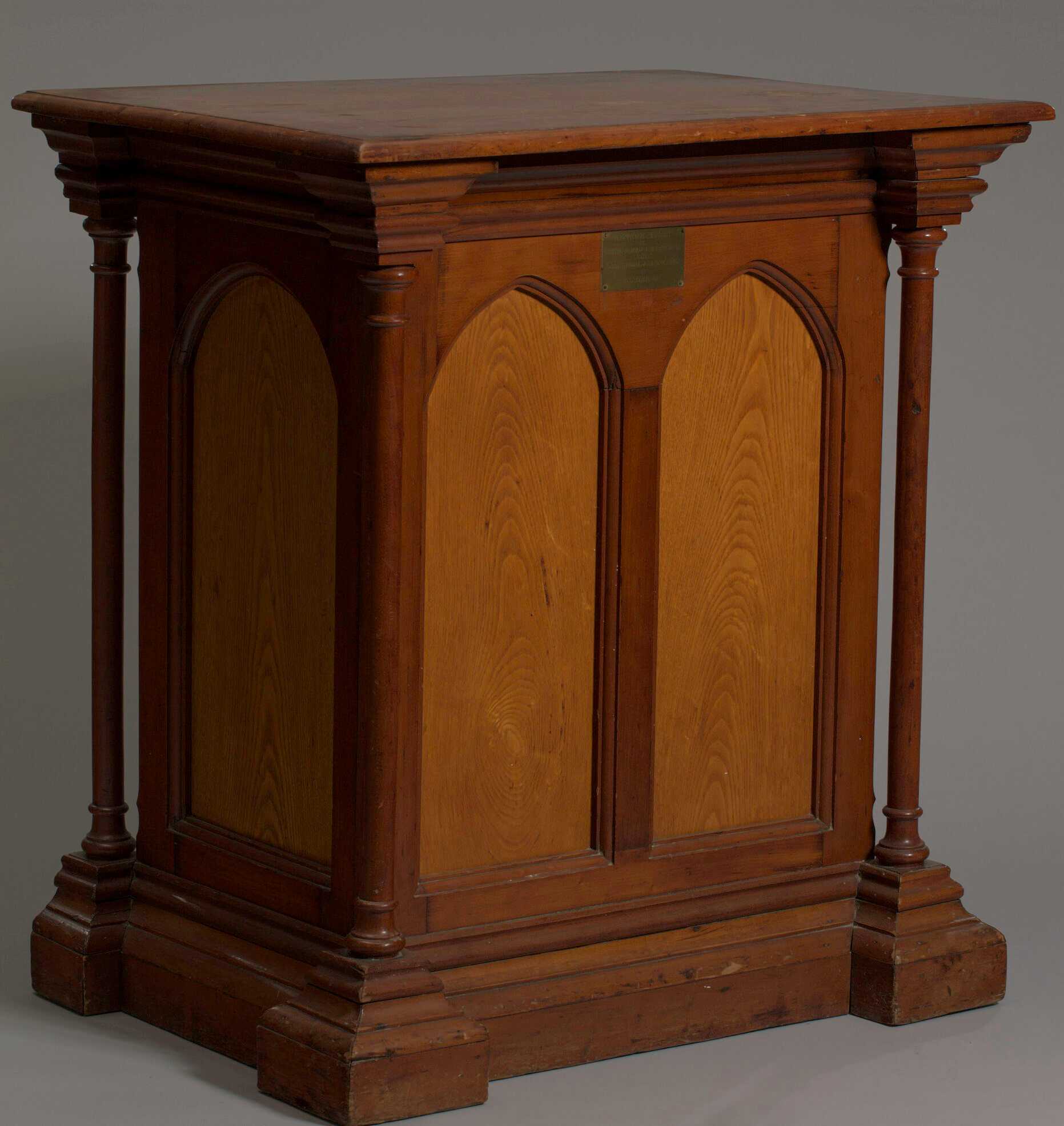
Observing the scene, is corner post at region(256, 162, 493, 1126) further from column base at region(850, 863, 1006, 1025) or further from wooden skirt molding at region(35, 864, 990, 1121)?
column base at region(850, 863, 1006, 1025)

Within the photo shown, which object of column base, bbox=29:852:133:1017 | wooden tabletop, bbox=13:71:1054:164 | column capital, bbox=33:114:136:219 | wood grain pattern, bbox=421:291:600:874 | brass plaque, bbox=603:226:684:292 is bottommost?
column base, bbox=29:852:133:1017

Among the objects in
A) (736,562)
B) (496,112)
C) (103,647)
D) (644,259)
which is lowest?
(103,647)

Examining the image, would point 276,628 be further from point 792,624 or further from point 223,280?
point 792,624

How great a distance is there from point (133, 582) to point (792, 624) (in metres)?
1.96

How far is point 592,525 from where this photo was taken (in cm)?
520

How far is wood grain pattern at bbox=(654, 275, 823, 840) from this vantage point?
528cm

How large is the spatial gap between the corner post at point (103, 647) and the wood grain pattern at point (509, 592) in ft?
2.45

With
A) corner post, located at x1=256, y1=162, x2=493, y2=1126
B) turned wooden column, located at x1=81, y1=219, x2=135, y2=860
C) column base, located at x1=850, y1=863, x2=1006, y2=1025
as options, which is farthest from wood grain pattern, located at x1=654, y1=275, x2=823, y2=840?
turned wooden column, located at x1=81, y1=219, x2=135, y2=860

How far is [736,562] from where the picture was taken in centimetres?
537

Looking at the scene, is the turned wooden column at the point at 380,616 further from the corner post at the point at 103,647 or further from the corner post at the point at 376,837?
the corner post at the point at 103,647

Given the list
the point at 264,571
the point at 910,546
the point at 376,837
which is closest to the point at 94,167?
the point at 264,571

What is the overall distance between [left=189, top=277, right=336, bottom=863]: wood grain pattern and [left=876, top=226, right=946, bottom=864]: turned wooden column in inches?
42.9

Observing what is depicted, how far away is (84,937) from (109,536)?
726 mm

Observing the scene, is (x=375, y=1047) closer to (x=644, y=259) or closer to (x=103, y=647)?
(x=103, y=647)
